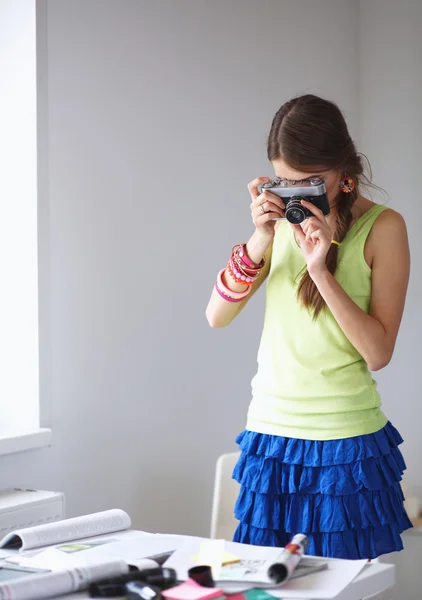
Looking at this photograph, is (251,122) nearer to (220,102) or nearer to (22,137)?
(220,102)

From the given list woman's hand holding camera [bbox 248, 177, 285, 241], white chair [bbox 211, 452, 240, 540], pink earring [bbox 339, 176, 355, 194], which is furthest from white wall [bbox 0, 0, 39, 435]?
pink earring [bbox 339, 176, 355, 194]

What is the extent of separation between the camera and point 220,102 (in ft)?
8.14

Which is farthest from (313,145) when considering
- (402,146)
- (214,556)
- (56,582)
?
(402,146)

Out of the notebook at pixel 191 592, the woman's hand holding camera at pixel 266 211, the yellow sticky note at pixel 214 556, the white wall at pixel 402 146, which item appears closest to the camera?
the notebook at pixel 191 592

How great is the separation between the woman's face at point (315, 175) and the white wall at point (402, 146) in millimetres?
1563

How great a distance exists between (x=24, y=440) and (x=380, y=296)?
3.13 ft

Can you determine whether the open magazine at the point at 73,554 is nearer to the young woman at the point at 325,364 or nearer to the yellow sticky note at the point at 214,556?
the yellow sticky note at the point at 214,556

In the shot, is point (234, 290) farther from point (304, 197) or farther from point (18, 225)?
point (18, 225)

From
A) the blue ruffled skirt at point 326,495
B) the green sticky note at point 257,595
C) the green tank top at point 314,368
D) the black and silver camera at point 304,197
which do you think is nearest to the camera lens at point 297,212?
the black and silver camera at point 304,197

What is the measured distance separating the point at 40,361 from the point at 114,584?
3.67 ft

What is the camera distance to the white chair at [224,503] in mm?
1918

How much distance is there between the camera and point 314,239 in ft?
4.59

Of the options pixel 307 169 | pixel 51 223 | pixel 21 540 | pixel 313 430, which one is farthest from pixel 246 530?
pixel 51 223

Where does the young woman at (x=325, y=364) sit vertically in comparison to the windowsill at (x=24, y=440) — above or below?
above
